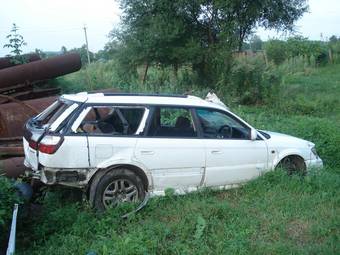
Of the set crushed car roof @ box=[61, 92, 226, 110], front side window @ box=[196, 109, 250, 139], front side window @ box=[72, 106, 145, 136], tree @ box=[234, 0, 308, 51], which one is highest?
tree @ box=[234, 0, 308, 51]

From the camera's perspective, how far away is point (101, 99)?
7.38 metres

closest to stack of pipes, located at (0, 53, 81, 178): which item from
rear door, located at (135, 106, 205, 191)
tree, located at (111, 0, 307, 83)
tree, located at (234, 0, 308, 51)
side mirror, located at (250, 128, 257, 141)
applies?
rear door, located at (135, 106, 205, 191)

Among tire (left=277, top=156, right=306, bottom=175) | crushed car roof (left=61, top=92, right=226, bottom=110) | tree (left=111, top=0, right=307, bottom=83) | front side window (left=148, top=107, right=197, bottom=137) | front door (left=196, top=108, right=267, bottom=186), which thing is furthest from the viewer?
tree (left=111, top=0, right=307, bottom=83)

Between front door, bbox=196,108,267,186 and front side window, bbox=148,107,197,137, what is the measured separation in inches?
8.3

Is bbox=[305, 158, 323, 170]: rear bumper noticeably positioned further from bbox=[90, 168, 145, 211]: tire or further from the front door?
bbox=[90, 168, 145, 211]: tire

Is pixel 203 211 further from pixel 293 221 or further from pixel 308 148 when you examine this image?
pixel 308 148

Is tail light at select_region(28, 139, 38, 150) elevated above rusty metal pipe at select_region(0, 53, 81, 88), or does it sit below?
below

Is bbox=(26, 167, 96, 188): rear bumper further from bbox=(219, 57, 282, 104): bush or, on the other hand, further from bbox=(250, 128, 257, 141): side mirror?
bbox=(219, 57, 282, 104): bush

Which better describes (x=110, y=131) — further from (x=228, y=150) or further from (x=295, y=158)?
(x=295, y=158)

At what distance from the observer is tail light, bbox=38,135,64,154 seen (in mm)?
6750

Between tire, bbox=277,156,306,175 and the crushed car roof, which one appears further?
tire, bbox=277,156,306,175

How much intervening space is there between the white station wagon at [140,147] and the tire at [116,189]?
14 mm

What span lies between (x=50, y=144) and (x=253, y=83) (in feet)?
41.9

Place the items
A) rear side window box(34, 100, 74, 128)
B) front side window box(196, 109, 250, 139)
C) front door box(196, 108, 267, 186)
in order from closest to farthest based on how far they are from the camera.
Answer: rear side window box(34, 100, 74, 128) < front door box(196, 108, 267, 186) < front side window box(196, 109, 250, 139)
